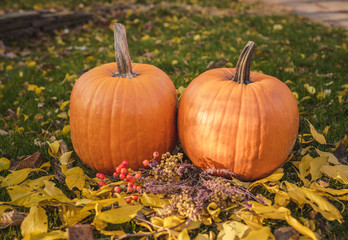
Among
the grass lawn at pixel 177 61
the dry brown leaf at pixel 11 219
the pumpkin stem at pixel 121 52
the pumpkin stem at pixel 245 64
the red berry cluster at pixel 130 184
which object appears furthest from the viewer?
the grass lawn at pixel 177 61

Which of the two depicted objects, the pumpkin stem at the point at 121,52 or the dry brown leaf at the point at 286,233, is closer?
the dry brown leaf at the point at 286,233

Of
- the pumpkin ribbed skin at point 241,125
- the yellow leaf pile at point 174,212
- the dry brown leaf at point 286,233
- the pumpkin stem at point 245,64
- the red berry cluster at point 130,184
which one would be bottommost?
the dry brown leaf at point 286,233

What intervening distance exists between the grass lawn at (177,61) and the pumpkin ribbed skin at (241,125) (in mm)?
249

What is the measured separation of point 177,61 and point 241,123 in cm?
233

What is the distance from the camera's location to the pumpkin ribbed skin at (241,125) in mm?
1722

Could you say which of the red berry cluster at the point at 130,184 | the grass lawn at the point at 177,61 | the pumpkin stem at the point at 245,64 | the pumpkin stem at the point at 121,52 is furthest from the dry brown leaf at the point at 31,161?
the pumpkin stem at the point at 245,64

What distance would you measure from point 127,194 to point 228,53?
3066mm

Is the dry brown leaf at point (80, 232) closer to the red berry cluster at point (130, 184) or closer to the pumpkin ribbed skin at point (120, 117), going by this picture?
the red berry cluster at point (130, 184)

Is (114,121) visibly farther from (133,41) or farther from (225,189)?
(133,41)

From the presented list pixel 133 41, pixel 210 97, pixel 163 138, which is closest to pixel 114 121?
pixel 163 138

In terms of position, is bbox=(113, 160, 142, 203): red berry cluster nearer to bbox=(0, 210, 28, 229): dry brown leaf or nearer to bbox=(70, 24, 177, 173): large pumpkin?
bbox=(70, 24, 177, 173): large pumpkin

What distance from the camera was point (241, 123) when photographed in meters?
1.72

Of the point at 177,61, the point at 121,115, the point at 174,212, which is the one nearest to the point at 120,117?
Result: the point at 121,115

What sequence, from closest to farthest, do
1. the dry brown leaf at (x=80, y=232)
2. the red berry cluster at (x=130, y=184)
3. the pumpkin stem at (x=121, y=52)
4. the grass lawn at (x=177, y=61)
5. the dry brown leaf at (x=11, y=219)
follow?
the dry brown leaf at (x=80, y=232)
the dry brown leaf at (x=11, y=219)
the red berry cluster at (x=130, y=184)
the pumpkin stem at (x=121, y=52)
the grass lawn at (x=177, y=61)
